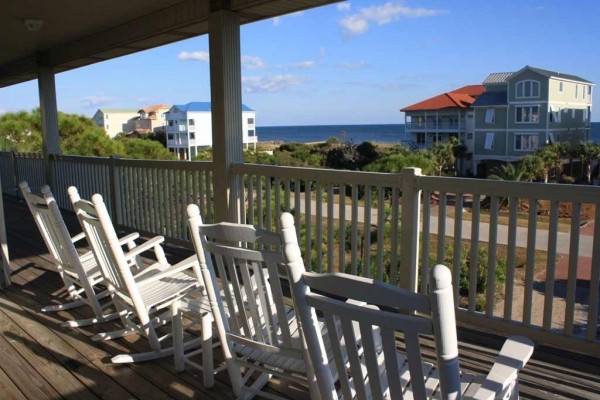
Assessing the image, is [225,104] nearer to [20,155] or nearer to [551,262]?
[551,262]

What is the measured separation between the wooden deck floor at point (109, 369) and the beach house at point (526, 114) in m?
53.2

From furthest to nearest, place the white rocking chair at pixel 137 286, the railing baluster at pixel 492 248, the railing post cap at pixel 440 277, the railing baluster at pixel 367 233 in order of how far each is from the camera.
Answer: the railing baluster at pixel 367 233 → the railing baluster at pixel 492 248 → the white rocking chair at pixel 137 286 → the railing post cap at pixel 440 277

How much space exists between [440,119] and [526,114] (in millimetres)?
17725

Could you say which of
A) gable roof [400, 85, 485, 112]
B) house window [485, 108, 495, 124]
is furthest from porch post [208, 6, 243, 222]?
gable roof [400, 85, 485, 112]

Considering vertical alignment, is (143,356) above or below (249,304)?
below

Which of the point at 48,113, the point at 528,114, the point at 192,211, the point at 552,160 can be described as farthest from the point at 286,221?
the point at 528,114

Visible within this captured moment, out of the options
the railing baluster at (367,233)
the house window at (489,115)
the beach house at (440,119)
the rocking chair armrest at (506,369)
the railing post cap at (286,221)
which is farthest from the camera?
the beach house at (440,119)

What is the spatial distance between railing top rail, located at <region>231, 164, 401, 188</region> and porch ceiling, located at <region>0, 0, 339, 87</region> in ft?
4.41

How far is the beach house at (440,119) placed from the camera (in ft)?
222

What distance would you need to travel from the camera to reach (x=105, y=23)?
19.2 ft

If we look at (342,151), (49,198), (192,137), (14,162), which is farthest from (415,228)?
(342,151)

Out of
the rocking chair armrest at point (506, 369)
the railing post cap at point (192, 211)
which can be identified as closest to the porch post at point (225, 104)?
the railing post cap at point (192, 211)

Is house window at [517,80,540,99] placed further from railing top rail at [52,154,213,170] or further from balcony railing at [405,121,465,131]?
railing top rail at [52,154,213,170]

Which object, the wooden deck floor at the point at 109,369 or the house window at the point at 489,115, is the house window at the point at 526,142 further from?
the wooden deck floor at the point at 109,369
